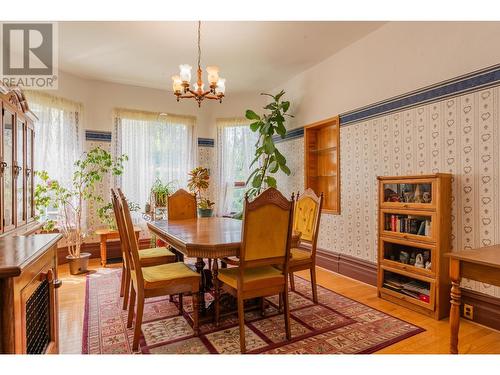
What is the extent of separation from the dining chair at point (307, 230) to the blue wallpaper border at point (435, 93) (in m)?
1.21

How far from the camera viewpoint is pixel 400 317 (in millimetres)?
2600

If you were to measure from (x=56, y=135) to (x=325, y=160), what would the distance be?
391 centimetres

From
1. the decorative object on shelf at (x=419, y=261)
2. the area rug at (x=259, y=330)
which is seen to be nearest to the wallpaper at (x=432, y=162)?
the decorative object on shelf at (x=419, y=261)

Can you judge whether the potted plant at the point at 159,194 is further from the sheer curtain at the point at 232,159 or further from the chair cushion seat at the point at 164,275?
the chair cushion seat at the point at 164,275

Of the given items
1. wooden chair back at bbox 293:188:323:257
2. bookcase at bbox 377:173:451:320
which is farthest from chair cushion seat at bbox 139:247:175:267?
bookcase at bbox 377:173:451:320

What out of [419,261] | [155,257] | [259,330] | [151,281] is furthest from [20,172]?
[419,261]

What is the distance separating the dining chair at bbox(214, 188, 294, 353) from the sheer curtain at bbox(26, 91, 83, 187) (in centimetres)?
344

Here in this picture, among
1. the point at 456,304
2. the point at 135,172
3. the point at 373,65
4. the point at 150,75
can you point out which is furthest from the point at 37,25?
the point at 456,304

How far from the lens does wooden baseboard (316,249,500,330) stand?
2.37 meters

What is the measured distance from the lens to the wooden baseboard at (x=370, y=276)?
7.78 feet

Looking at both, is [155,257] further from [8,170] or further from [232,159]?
[232,159]

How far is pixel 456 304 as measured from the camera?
188 centimetres

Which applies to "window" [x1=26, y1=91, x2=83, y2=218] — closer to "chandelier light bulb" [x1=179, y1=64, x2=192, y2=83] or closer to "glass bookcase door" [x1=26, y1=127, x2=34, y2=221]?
"glass bookcase door" [x1=26, y1=127, x2=34, y2=221]
